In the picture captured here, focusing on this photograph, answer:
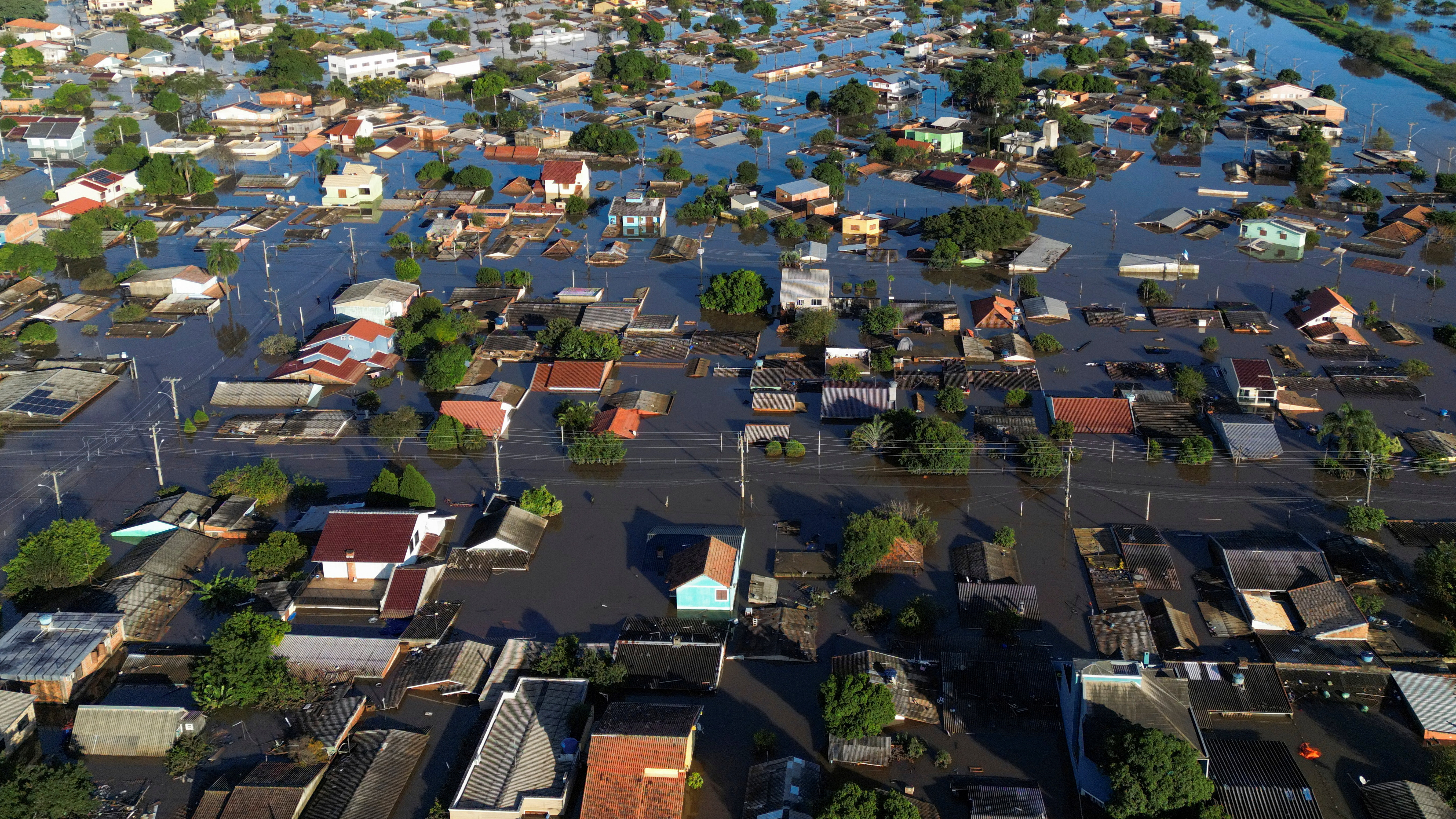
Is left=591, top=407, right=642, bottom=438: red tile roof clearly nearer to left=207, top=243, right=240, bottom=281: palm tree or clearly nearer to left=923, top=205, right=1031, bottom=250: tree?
left=923, top=205, right=1031, bottom=250: tree

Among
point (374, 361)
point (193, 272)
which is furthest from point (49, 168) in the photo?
point (374, 361)

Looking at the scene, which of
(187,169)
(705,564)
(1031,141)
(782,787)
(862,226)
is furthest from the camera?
(1031,141)

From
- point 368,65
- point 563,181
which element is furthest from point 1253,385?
point 368,65

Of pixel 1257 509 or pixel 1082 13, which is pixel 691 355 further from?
pixel 1082 13

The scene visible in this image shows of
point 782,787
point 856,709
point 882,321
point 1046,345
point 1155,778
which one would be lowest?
point 1046,345

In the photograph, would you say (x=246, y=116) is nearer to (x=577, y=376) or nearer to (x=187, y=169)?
(x=187, y=169)
